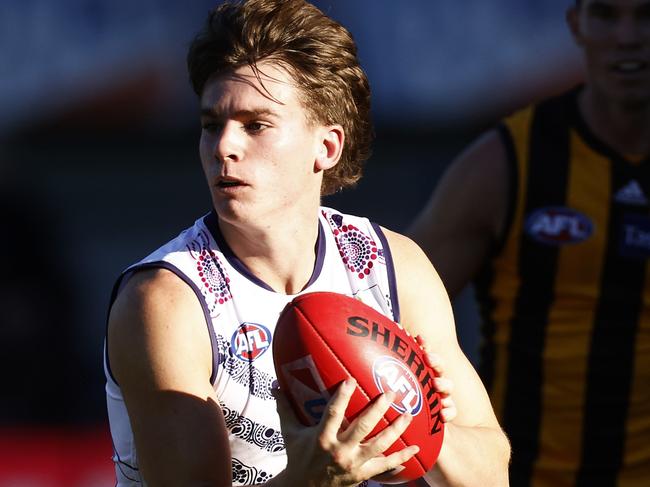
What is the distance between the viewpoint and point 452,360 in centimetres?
374

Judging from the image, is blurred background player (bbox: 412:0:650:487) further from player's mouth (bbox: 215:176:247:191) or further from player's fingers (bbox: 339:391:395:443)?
player's fingers (bbox: 339:391:395:443)

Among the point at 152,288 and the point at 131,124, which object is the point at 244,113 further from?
the point at 131,124

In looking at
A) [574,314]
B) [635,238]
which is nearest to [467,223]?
[574,314]

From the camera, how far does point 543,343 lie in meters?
5.12

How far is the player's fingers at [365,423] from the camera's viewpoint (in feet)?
9.87

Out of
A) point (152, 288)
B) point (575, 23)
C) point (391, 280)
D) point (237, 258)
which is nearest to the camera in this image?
point (152, 288)

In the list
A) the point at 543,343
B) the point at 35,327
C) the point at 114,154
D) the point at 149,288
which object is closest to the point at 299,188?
the point at 149,288

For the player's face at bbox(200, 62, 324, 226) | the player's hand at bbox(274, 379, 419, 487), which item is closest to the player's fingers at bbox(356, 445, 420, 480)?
the player's hand at bbox(274, 379, 419, 487)

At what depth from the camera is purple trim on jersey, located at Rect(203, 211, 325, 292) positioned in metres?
3.54

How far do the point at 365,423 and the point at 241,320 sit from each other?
59cm

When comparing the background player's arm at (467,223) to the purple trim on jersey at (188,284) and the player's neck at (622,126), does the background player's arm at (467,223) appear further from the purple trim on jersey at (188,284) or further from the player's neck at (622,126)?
the purple trim on jersey at (188,284)

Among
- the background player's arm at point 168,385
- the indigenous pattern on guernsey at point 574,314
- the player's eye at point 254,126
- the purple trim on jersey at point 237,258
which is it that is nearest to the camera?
the background player's arm at point 168,385

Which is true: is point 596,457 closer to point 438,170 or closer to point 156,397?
point 156,397

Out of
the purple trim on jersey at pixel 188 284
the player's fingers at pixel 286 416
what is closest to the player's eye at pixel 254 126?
the purple trim on jersey at pixel 188 284
